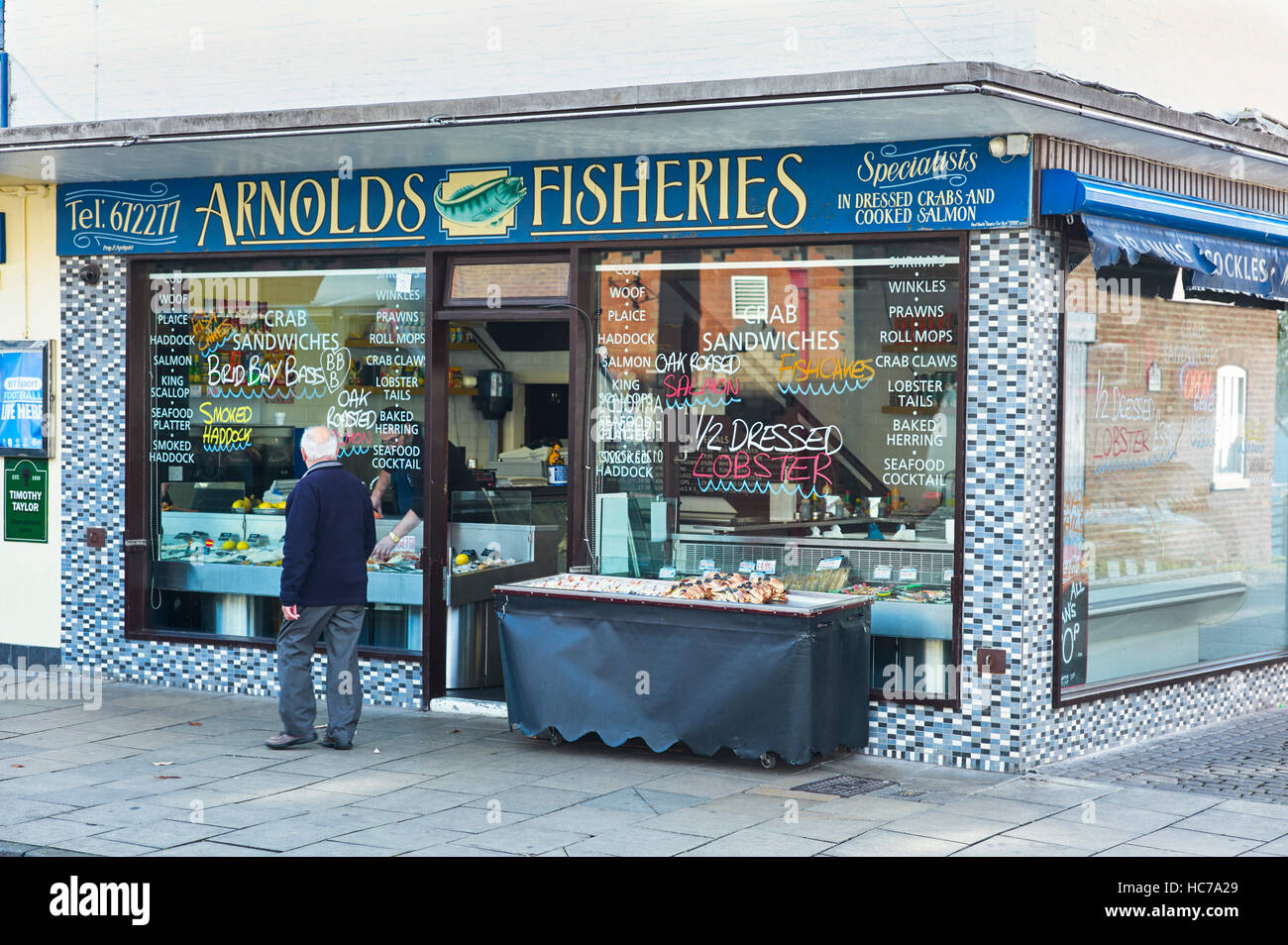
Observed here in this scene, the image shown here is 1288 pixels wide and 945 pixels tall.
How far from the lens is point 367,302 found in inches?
401

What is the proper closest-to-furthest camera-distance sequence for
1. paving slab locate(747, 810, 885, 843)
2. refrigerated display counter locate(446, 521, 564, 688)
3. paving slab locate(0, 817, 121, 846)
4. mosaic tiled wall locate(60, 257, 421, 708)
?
paving slab locate(0, 817, 121, 846)
paving slab locate(747, 810, 885, 843)
refrigerated display counter locate(446, 521, 564, 688)
mosaic tiled wall locate(60, 257, 421, 708)

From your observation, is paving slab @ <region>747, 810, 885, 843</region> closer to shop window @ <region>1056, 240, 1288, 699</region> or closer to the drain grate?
the drain grate

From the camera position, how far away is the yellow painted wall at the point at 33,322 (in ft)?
36.2

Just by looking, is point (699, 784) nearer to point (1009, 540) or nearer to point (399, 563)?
point (1009, 540)

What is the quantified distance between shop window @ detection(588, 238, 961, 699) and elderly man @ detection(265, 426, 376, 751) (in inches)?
63.3

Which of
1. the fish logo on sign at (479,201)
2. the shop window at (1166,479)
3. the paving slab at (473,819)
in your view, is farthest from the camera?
the fish logo on sign at (479,201)

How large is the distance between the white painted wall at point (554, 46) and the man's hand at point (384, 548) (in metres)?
2.86

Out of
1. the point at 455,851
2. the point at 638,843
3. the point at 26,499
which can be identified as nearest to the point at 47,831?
the point at 455,851

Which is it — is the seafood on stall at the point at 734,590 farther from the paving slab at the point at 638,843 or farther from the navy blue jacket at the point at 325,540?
the navy blue jacket at the point at 325,540

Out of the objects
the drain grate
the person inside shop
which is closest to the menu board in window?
the person inside shop

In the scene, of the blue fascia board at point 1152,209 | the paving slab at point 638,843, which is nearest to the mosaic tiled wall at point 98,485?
the paving slab at point 638,843

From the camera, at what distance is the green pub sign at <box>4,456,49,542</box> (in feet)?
36.4
